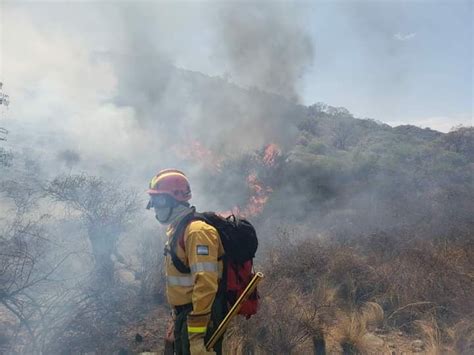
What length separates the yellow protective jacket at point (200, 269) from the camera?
2.16 m

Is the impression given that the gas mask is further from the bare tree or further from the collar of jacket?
the bare tree

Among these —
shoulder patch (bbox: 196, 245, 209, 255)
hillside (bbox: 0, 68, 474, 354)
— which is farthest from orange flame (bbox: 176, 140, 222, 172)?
shoulder patch (bbox: 196, 245, 209, 255)

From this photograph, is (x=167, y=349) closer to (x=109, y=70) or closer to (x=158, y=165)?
(x=158, y=165)

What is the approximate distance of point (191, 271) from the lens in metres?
2.24

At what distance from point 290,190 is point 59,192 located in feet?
23.4

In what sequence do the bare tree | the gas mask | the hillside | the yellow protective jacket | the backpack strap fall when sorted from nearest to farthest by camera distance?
the yellow protective jacket → the backpack strap → the gas mask → the hillside → the bare tree

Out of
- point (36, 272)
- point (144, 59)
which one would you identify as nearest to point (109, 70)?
point (144, 59)

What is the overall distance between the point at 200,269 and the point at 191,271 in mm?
94

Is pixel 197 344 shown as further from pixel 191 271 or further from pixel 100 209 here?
pixel 100 209

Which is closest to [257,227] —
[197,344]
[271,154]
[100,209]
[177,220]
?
[100,209]

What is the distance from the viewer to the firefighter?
218 cm

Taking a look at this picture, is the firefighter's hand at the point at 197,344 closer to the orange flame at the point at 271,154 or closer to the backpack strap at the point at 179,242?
the backpack strap at the point at 179,242

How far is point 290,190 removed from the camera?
38.6 ft

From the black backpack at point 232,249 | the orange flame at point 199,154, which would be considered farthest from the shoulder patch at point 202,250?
the orange flame at point 199,154
